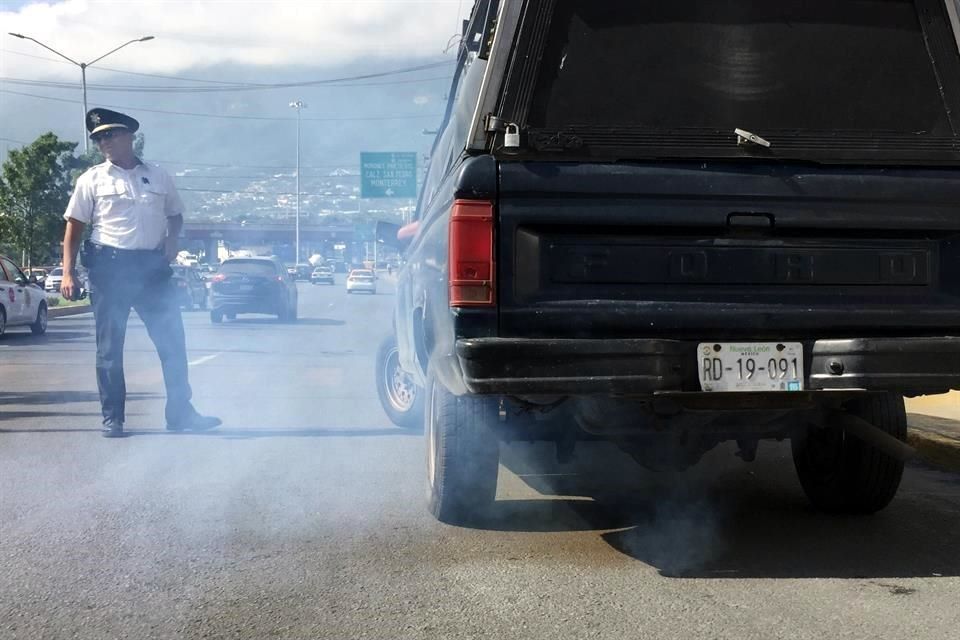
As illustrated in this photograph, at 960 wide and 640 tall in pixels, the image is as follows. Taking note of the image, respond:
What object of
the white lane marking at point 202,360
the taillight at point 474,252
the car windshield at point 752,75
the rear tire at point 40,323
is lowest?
the white lane marking at point 202,360

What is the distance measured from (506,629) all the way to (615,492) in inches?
86.8

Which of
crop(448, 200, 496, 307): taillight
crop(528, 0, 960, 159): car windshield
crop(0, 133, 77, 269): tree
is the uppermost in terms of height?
crop(0, 133, 77, 269): tree

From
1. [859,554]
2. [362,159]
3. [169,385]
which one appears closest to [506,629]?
[859,554]

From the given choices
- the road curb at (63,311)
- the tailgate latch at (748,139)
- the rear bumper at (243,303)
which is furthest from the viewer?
the road curb at (63,311)

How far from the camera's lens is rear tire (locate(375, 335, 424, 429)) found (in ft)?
24.9

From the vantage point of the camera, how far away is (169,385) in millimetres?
7004

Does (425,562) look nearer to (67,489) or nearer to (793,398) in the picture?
(793,398)

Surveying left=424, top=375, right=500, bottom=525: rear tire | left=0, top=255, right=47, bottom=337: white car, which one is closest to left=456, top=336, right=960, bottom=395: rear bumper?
left=424, top=375, right=500, bottom=525: rear tire

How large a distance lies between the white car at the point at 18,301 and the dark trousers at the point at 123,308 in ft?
37.5

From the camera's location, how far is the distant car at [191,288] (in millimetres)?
26922

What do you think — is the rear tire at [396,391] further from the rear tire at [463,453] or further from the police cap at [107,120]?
the rear tire at [463,453]

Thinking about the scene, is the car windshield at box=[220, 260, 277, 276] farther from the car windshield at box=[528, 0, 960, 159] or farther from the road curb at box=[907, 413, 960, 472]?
the car windshield at box=[528, 0, 960, 159]

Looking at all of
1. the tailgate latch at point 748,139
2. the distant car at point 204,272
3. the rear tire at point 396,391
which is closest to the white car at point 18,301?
the distant car at point 204,272

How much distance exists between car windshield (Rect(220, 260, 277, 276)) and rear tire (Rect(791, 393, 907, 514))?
1808 cm
